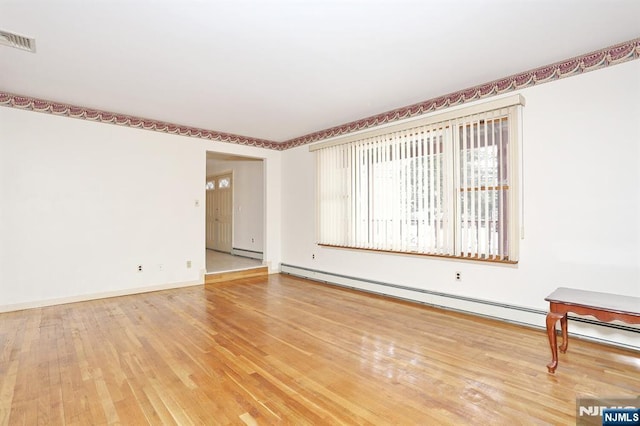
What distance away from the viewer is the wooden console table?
2118mm

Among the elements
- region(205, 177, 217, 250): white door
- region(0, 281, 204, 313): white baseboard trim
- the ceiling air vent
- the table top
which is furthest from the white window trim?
region(205, 177, 217, 250): white door

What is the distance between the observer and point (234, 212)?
26.9 ft

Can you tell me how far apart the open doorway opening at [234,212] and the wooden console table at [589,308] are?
4973mm

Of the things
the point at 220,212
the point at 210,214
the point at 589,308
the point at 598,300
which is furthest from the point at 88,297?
the point at 598,300

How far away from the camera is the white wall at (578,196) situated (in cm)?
269

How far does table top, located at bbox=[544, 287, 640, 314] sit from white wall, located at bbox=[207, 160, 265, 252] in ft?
18.6

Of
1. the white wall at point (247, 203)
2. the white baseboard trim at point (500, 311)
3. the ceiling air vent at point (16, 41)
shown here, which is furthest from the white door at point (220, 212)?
the ceiling air vent at point (16, 41)

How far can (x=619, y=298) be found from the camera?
242 centimetres

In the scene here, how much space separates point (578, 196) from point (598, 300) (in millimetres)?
1055

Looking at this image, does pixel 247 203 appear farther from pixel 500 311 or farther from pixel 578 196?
pixel 578 196

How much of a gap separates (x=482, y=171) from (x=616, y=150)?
1.09m

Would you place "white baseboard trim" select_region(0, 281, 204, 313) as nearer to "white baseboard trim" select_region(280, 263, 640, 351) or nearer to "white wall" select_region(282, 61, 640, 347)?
"white baseboard trim" select_region(280, 263, 640, 351)

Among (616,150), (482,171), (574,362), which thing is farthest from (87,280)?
(616,150)

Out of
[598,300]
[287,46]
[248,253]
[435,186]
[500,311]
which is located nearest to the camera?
[598,300]
